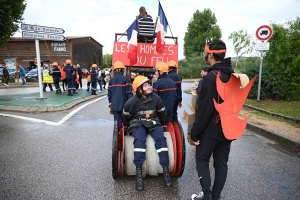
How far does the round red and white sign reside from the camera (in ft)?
28.6

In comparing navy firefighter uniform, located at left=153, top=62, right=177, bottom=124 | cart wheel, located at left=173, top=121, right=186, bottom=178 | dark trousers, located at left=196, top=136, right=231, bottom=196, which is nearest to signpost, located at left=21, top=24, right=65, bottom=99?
navy firefighter uniform, located at left=153, top=62, right=177, bottom=124

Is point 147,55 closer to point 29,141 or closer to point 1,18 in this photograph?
point 29,141

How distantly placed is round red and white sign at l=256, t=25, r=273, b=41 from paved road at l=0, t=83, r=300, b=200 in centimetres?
479

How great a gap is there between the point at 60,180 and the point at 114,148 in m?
1.02

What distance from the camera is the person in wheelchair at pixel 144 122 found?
323 centimetres

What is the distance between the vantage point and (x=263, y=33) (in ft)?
29.1

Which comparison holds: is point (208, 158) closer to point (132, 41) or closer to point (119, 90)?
point (119, 90)

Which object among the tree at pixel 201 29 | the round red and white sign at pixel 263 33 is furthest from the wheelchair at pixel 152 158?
the tree at pixel 201 29

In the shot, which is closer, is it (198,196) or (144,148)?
(198,196)

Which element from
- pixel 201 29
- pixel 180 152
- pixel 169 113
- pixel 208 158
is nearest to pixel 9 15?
pixel 169 113

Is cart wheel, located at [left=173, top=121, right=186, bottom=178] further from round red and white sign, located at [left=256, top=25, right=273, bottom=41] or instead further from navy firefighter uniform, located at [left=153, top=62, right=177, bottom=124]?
round red and white sign, located at [left=256, top=25, right=273, bottom=41]

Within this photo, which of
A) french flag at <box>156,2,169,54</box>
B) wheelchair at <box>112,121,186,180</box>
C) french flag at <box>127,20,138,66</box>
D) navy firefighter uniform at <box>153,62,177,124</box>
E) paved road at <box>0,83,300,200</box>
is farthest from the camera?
french flag at <box>156,2,169,54</box>

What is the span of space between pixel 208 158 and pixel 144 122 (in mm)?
1162

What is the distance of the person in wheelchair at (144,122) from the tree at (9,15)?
1573 centimetres
